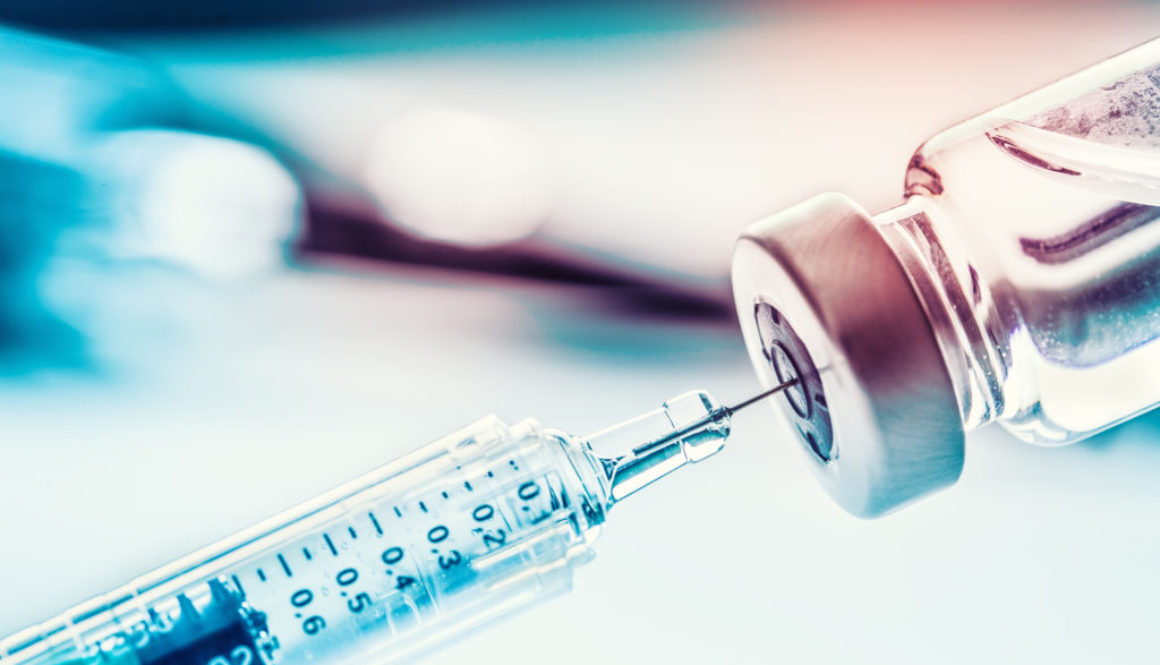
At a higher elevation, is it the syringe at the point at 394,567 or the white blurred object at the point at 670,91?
the white blurred object at the point at 670,91


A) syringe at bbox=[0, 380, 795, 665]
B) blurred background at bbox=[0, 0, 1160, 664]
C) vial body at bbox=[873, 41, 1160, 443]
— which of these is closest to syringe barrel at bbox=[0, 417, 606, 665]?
syringe at bbox=[0, 380, 795, 665]

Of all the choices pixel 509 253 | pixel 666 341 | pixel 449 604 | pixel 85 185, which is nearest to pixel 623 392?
pixel 666 341

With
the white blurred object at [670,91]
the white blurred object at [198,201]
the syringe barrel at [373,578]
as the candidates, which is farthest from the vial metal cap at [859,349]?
the white blurred object at [198,201]

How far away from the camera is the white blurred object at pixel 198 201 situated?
32.3 inches

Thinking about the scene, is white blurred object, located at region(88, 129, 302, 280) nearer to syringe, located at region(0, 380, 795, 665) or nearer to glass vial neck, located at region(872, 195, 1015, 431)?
syringe, located at region(0, 380, 795, 665)

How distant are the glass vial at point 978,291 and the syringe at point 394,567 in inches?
4.0

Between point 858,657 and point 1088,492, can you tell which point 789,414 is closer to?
point 858,657

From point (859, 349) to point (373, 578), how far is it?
0.34 meters

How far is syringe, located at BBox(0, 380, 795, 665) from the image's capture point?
0.57m

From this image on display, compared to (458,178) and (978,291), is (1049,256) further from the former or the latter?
(458,178)

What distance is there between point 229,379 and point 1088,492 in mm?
778

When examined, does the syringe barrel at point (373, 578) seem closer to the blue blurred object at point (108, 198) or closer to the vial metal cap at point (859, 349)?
the vial metal cap at point (859, 349)

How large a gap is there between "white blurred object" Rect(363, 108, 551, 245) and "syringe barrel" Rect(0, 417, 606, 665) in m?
0.29

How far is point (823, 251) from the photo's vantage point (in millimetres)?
516
